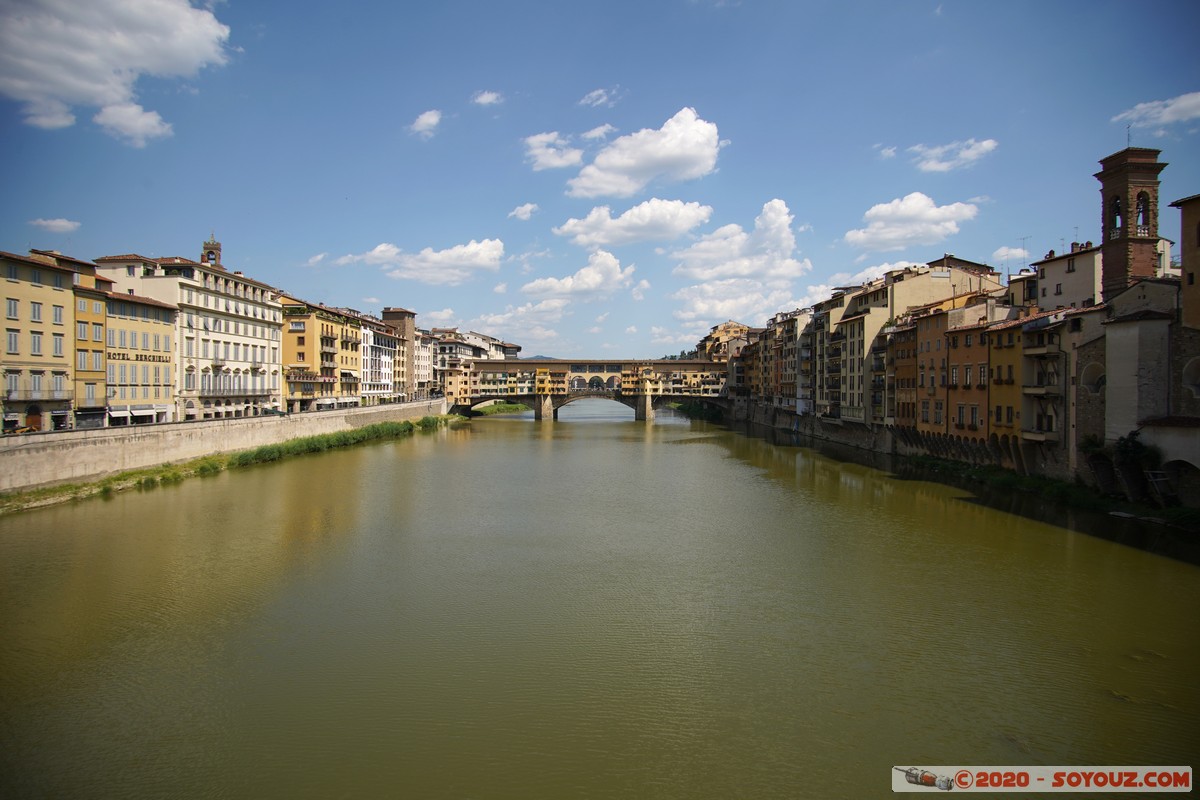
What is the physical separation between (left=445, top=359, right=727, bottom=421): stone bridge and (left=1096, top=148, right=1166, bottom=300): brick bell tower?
149 ft

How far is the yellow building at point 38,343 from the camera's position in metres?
22.4

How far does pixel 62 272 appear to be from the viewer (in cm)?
2444

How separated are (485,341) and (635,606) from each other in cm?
10015

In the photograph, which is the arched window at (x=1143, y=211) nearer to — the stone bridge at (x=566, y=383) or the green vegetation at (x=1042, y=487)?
the green vegetation at (x=1042, y=487)

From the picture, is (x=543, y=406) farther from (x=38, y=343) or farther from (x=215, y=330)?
(x=38, y=343)

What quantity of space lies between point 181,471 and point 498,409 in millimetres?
57810

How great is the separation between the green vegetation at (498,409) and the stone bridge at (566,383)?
3.95 meters

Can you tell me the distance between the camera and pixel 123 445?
963 inches

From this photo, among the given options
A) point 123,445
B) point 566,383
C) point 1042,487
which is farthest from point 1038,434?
point 566,383

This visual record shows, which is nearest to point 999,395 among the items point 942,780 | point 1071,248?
point 1071,248

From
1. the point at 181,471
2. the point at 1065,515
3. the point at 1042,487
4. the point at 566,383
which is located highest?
the point at 566,383

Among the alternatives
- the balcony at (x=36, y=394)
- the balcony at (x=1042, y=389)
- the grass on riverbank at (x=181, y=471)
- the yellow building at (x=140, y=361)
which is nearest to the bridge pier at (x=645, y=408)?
the grass on riverbank at (x=181, y=471)

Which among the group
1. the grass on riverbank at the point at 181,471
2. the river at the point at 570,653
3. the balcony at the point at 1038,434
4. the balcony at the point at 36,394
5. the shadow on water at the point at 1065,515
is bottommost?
the river at the point at 570,653

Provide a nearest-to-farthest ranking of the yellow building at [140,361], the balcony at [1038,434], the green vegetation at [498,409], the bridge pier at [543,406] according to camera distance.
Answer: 1. the balcony at [1038,434]
2. the yellow building at [140,361]
3. the bridge pier at [543,406]
4. the green vegetation at [498,409]
